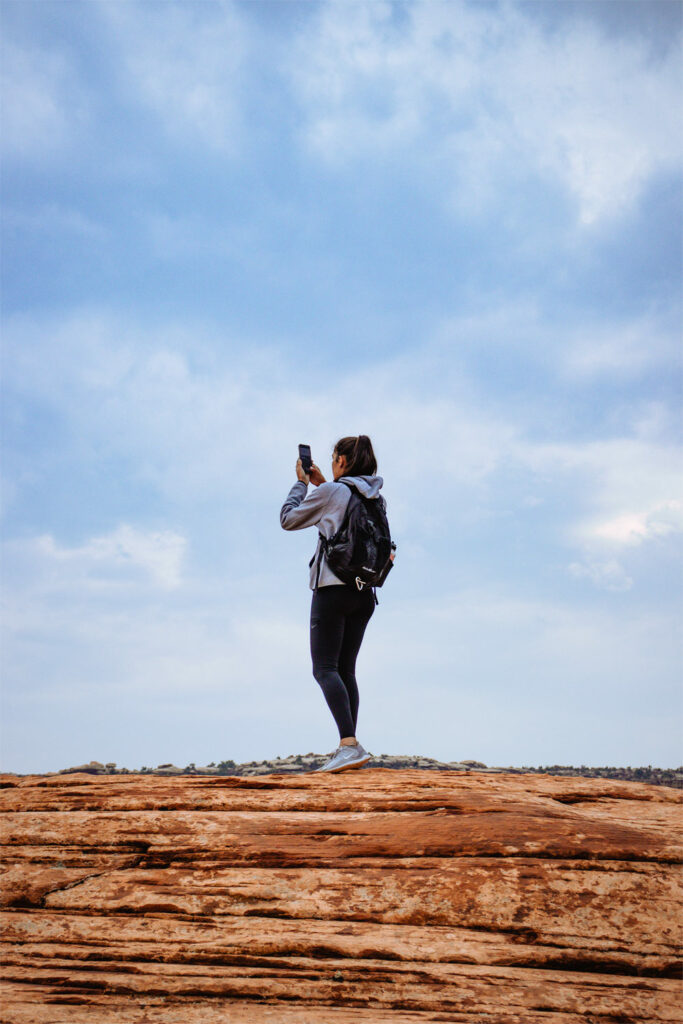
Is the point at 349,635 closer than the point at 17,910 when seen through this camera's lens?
No

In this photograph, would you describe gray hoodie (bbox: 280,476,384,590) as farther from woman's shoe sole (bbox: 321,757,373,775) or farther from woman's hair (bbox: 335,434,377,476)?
woman's shoe sole (bbox: 321,757,373,775)

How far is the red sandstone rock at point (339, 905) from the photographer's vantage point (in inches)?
206

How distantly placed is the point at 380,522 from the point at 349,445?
117 centimetres

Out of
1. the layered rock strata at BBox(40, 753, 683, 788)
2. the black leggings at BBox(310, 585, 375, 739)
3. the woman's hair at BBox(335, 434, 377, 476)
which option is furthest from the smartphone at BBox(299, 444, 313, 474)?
the layered rock strata at BBox(40, 753, 683, 788)

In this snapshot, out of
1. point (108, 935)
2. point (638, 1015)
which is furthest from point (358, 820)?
point (638, 1015)

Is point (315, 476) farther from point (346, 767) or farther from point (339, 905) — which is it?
point (339, 905)

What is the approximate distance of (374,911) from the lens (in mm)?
6203

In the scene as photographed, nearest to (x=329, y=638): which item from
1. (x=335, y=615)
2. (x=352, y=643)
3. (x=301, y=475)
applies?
(x=335, y=615)

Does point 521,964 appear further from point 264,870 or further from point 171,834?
point 171,834

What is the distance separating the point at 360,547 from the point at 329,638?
44.9 inches

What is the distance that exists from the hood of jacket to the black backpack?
0.20 feet

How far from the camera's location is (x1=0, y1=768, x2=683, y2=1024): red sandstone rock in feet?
17.2

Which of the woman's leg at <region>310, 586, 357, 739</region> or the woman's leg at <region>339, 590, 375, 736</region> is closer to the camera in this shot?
the woman's leg at <region>310, 586, 357, 739</region>

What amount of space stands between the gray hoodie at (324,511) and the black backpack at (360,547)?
0.07 meters
